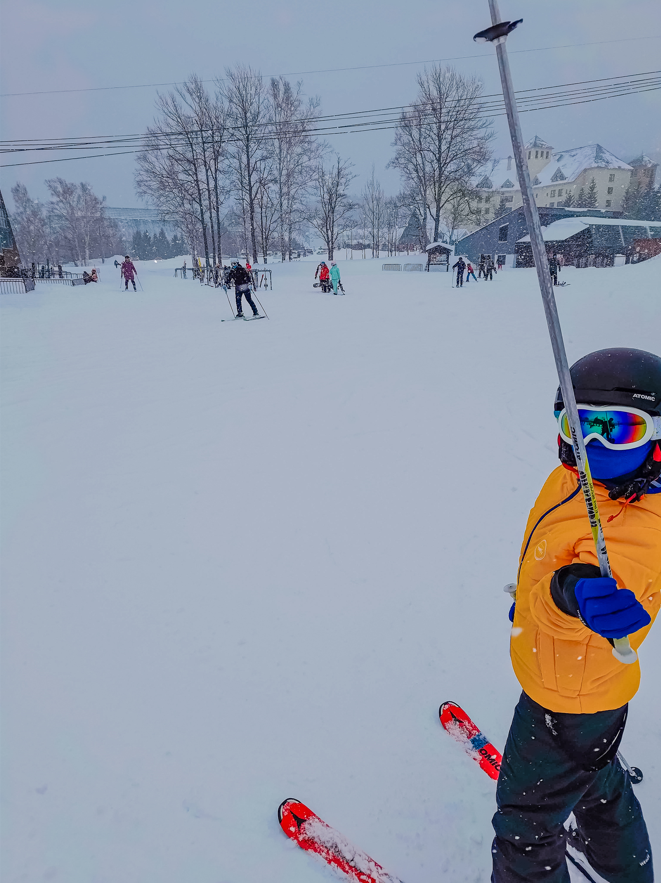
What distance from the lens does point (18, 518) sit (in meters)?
3.98

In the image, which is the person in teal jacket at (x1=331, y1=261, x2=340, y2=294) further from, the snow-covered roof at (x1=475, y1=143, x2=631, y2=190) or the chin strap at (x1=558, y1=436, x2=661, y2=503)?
the snow-covered roof at (x1=475, y1=143, x2=631, y2=190)

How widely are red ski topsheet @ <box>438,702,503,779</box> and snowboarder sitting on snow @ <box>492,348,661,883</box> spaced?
1.53 feet

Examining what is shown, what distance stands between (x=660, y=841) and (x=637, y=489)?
1612 mm

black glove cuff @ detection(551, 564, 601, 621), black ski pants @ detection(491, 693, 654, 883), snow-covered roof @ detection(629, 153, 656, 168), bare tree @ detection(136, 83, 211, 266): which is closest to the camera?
black glove cuff @ detection(551, 564, 601, 621)

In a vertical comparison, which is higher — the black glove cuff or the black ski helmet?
the black ski helmet

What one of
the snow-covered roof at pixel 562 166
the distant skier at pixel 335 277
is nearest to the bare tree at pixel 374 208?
the snow-covered roof at pixel 562 166

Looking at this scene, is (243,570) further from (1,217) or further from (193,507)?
(1,217)

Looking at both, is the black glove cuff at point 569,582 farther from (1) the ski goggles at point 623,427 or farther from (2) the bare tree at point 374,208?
(2) the bare tree at point 374,208

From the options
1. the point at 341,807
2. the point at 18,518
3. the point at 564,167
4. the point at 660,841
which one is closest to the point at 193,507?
the point at 18,518

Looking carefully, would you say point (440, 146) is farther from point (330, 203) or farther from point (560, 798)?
point (560, 798)

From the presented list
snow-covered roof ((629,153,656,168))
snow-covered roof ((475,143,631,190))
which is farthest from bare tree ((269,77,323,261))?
snow-covered roof ((629,153,656,168))

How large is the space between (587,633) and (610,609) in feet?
0.79

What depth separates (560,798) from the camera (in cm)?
138

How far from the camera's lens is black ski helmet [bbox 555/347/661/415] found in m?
1.20
